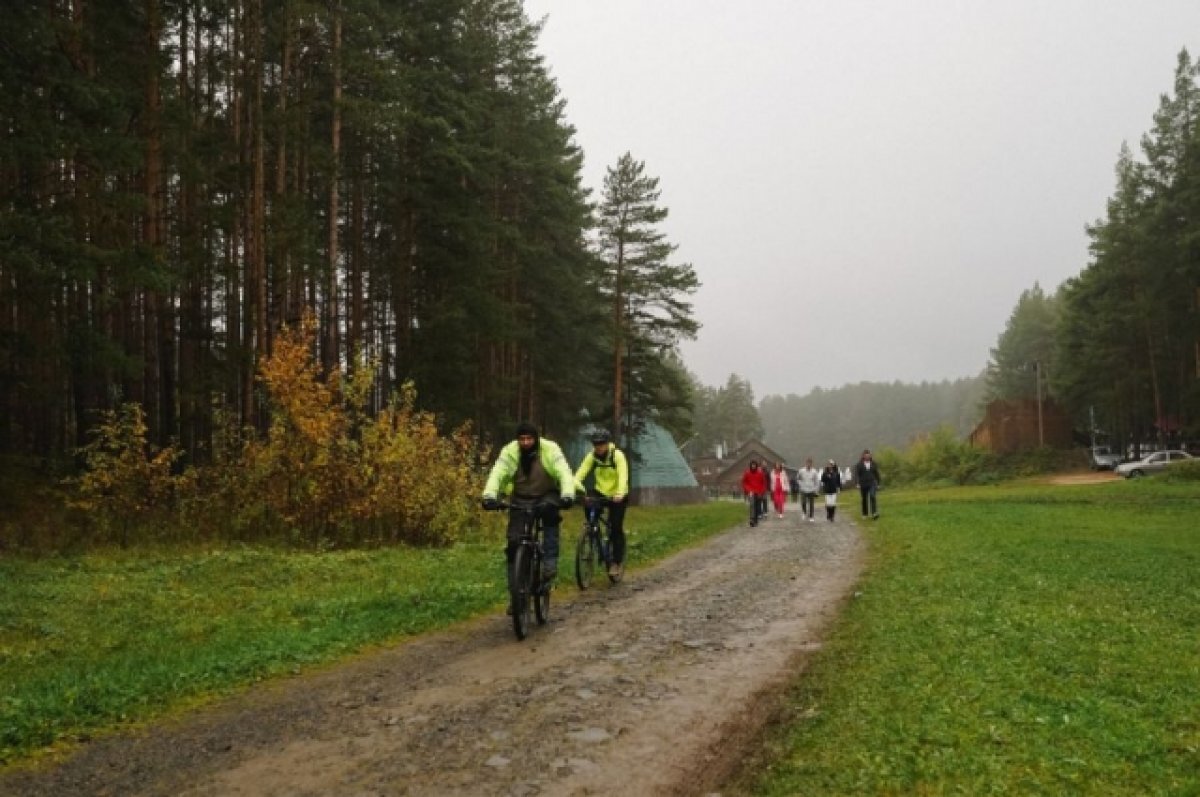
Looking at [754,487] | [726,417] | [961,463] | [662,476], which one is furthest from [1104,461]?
[726,417]

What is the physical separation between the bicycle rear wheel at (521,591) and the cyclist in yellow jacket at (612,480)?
3.13m

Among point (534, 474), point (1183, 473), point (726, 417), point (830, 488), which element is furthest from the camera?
point (726, 417)

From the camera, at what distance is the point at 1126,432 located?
2788 inches

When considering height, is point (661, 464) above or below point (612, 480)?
below

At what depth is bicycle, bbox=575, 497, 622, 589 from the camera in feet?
38.4

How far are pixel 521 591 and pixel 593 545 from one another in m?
4.06

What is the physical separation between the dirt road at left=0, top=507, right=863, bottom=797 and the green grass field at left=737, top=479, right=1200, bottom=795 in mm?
485

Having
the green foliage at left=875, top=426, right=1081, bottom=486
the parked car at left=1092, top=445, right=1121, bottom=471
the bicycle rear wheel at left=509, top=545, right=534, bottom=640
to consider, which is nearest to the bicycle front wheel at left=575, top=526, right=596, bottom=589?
the bicycle rear wheel at left=509, top=545, right=534, bottom=640

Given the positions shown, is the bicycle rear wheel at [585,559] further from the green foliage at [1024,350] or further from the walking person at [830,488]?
the green foliage at [1024,350]

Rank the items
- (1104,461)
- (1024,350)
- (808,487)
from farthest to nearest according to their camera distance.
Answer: (1024,350), (1104,461), (808,487)

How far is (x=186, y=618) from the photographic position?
9516 millimetres

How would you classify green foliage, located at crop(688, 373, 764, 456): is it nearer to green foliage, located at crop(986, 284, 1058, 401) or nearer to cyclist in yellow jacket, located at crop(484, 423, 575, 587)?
green foliage, located at crop(986, 284, 1058, 401)

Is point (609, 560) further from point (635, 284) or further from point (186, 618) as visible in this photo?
point (635, 284)

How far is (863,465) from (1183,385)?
3927 cm
